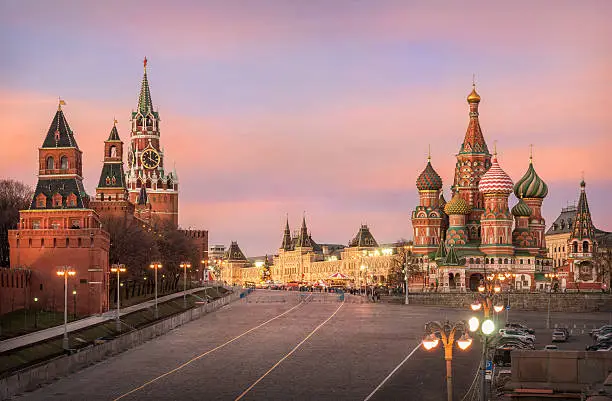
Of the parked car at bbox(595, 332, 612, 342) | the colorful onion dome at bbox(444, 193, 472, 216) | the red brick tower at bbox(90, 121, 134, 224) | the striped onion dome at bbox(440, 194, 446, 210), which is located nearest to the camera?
the parked car at bbox(595, 332, 612, 342)

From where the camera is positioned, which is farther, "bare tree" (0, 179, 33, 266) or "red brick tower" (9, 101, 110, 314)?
"bare tree" (0, 179, 33, 266)

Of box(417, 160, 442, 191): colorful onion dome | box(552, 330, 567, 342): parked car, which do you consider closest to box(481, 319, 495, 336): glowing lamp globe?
box(552, 330, 567, 342): parked car

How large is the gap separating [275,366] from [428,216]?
92616mm

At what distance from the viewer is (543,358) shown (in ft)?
132

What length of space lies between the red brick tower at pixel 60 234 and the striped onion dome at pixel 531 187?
77.9m

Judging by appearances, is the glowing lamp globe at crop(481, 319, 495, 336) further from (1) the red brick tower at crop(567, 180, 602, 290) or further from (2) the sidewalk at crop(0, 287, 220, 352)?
(1) the red brick tower at crop(567, 180, 602, 290)

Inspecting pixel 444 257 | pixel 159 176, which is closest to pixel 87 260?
pixel 444 257

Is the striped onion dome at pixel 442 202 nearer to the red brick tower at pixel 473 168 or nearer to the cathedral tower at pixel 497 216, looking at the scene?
the red brick tower at pixel 473 168

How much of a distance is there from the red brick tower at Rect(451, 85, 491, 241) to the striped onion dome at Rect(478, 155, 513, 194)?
688 centimetres

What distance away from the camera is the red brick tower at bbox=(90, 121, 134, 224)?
429 feet

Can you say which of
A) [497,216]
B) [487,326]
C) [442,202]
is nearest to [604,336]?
[487,326]

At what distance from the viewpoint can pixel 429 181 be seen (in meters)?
147

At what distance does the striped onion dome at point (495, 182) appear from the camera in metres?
137

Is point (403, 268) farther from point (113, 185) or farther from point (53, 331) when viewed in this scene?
point (53, 331)
